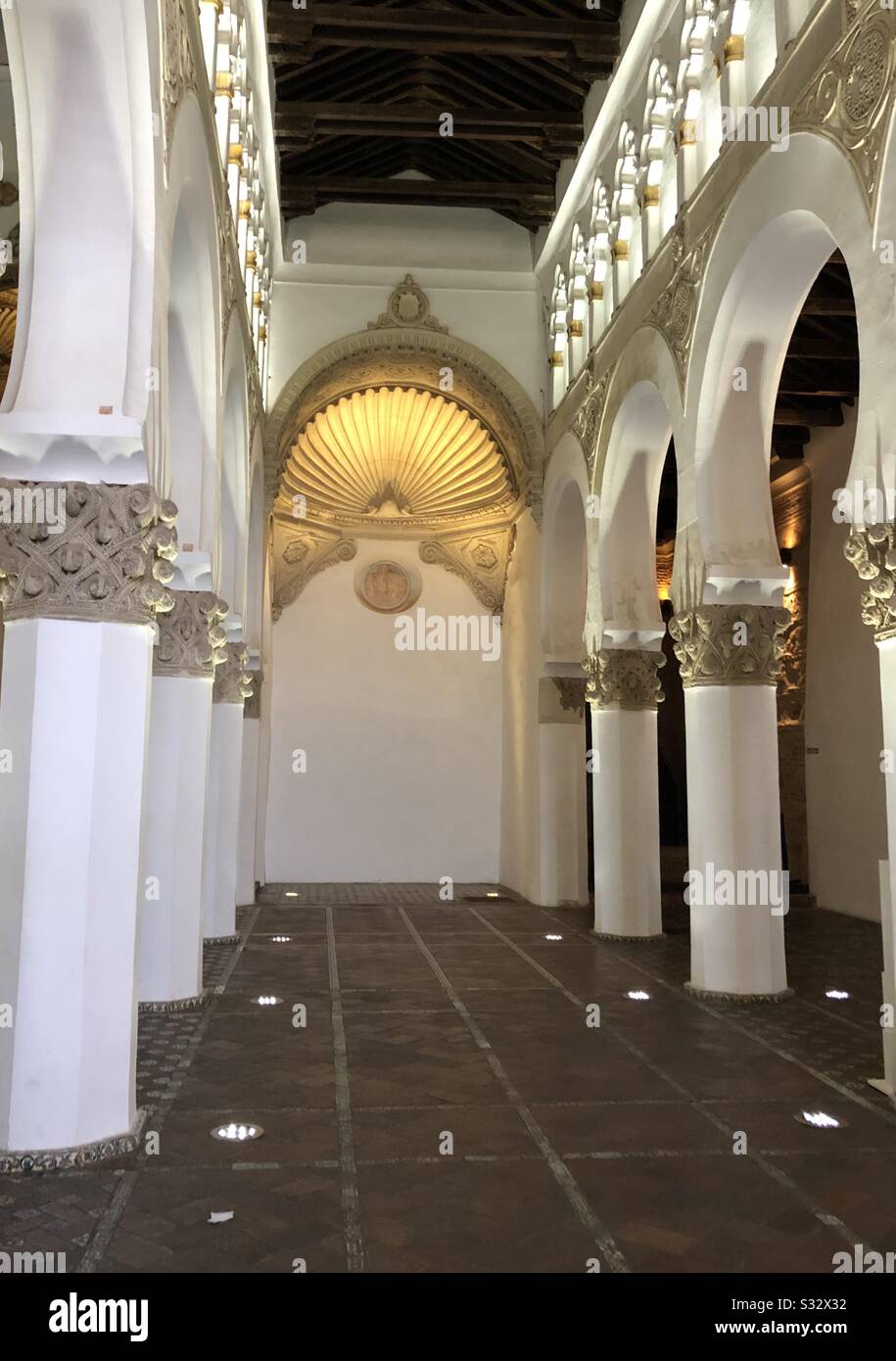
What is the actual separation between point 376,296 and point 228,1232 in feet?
38.4

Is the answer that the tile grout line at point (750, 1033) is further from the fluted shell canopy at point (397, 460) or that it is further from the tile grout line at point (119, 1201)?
the fluted shell canopy at point (397, 460)

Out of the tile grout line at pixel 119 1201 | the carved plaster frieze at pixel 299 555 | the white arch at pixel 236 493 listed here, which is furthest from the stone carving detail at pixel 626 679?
the carved plaster frieze at pixel 299 555

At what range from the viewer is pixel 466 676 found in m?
15.9

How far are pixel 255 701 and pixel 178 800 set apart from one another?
5.17 metres

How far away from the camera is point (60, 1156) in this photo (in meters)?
4.13

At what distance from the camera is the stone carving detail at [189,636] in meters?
6.99

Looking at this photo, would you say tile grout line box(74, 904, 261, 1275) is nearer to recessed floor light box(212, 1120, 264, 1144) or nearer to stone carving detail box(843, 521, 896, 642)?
recessed floor light box(212, 1120, 264, 1144)

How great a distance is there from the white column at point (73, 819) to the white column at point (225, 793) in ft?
16.3

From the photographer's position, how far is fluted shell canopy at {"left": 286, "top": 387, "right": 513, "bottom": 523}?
15.1m

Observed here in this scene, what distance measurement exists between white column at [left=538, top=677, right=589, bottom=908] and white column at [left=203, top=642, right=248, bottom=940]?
4200 mm

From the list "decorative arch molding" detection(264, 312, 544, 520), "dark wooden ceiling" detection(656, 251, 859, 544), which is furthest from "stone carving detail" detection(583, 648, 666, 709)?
"decorative arch molding" detection(264, 312, 544, 520)
